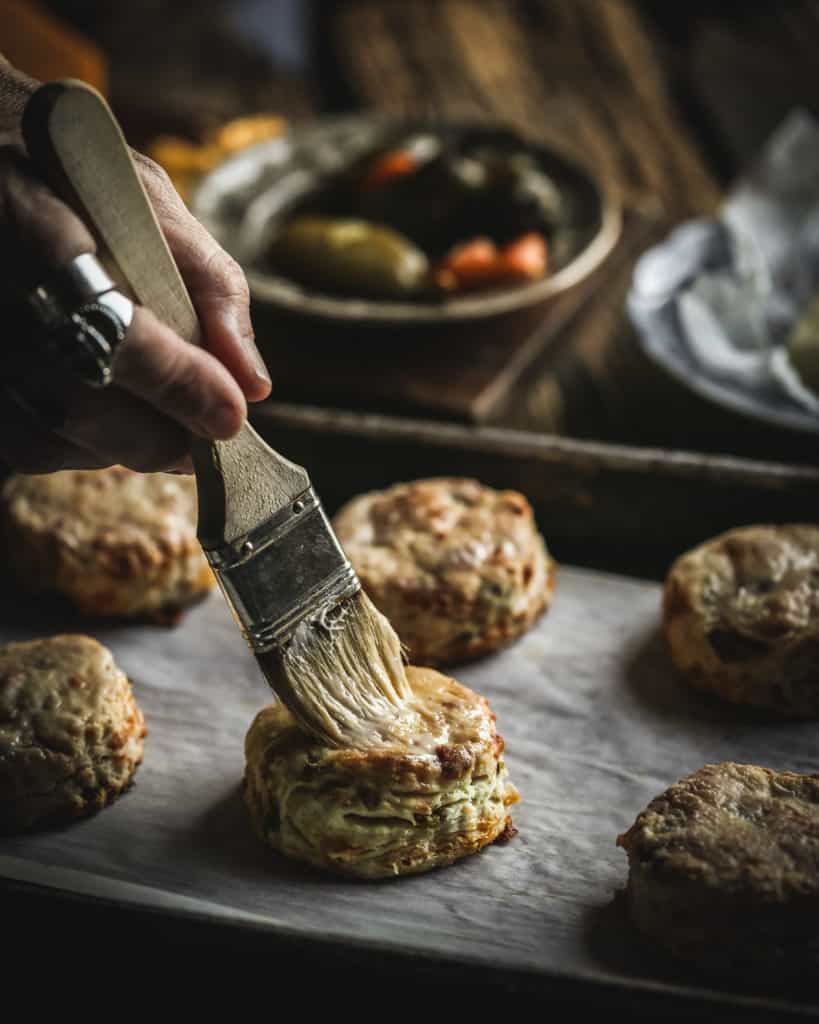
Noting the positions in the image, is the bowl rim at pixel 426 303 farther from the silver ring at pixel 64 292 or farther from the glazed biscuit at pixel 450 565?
the silver ring at pixel 64 292

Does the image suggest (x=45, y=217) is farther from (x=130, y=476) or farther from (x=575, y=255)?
(x=575, y=255)

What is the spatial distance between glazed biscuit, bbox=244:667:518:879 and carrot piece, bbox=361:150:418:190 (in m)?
2.24

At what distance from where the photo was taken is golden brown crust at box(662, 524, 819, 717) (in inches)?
85.3

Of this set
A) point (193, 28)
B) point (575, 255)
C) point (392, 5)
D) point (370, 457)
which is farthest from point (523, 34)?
point (370, 457)

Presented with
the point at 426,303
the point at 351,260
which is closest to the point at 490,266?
the point at 426,303

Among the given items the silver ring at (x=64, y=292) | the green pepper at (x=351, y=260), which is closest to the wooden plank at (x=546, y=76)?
the green pepper at (x=351, y=260)

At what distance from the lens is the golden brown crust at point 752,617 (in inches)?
85.3

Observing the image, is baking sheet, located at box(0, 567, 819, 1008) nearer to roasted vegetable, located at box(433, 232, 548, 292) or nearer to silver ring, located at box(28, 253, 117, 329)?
silver ring, located at box(28, 253, 117, 329)

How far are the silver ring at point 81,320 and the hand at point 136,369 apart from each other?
20 mm

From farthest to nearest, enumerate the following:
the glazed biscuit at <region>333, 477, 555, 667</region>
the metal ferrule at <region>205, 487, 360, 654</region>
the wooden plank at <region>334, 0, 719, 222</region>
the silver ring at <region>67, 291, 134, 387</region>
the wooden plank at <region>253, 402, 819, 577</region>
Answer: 1. the wooden plank at <region>334, 0, 719, 222</region>
2. the wooden plank at <region>253, 402, 819, 577</region>
3. the glazed biscuit at <region>333, 477, 555, 667</region>
4. the metal ferrule at <region>205, 487, 360, 654</region>
5. the silver ring at <region>67, 291, 134, 387</region>

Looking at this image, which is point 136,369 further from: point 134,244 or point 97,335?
point 134,244

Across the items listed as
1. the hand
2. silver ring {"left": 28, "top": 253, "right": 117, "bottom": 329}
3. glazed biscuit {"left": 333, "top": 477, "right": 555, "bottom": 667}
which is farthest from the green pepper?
silver ring {"left": 28, "top": 253, "right": 117, "bottom": 329}

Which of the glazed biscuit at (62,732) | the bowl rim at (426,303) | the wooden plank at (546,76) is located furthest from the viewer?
the wooden plank at (546,76)

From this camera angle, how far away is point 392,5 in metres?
5.75
